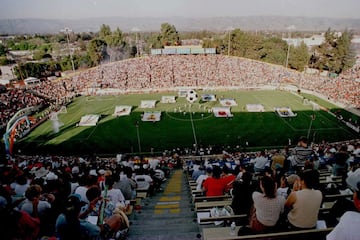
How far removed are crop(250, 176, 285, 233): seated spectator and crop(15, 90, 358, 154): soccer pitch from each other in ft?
81.9

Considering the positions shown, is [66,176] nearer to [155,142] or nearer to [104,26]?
[155,142]

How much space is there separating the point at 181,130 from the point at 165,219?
1036 inches

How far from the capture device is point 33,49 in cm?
10469

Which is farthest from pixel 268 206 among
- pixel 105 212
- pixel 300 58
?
pixel 300 58

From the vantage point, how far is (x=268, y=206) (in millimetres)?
4840

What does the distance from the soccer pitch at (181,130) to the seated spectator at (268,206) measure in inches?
983

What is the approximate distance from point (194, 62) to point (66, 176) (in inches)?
2104

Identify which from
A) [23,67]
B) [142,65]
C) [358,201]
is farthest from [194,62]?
[358,201]

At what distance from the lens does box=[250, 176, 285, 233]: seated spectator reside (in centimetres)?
484

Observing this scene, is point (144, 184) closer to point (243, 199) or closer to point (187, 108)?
point (243, 199)

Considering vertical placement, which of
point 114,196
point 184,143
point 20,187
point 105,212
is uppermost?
point 105,212

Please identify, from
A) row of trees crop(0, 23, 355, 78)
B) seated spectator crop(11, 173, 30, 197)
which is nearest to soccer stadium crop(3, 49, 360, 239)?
seated spectator crop(11, 173, 30, 197)

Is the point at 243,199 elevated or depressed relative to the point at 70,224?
depressed

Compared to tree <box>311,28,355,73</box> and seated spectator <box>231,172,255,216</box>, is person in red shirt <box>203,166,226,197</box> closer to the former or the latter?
seated spectator <box>231,172,255,216</box>
